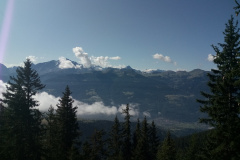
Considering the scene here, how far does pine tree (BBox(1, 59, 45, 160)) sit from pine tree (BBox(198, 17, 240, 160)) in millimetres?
22861

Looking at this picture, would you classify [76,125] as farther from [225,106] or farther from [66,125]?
[225,106]

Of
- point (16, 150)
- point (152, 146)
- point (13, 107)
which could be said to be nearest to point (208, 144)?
point (16, 150)

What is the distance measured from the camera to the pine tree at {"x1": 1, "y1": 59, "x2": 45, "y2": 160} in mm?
28875

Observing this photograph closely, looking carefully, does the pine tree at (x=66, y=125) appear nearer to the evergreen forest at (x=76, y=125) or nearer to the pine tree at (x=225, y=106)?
the evergreen forest at (x=76, y=125)

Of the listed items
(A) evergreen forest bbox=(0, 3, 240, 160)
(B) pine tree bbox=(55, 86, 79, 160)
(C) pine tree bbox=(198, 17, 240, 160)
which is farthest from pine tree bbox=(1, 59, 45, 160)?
(C) pine tree bbox=(198, 17, 240, 160)

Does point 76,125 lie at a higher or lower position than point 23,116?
lower

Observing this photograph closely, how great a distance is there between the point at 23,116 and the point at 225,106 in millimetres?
25661

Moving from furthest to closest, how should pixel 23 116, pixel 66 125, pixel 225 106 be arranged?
1. pixel 66 125
2. pixel 23 116
3. pixel 225 106

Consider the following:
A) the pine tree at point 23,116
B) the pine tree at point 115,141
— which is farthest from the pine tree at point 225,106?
the pine tree at point 115,141

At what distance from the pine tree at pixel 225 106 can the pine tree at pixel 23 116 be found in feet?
75.0

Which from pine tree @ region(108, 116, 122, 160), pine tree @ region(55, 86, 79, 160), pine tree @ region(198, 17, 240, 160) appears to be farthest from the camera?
pine tree @ region(108, 116, 122, 160)

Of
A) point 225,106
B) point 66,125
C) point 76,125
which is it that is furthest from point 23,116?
point 225,106

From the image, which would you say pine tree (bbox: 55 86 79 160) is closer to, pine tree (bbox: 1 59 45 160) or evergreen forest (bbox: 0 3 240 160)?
evergreen forest (bbox: 0 3 240 160)

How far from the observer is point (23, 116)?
30.4 meters
